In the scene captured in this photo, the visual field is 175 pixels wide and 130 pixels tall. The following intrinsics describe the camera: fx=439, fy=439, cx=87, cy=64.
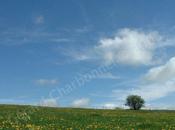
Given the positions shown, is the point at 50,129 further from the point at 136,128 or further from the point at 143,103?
the point at 143,103

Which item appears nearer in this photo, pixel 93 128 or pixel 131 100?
pixel 93 128

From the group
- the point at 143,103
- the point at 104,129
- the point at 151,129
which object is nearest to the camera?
the point at 104,129

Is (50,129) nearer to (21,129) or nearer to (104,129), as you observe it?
(21,129)

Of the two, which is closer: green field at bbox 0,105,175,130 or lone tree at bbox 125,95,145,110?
green field at bbox 0,105,175,130

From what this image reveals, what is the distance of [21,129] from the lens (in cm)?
2372

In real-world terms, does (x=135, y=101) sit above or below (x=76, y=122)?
above

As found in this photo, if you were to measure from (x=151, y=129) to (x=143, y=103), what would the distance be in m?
104

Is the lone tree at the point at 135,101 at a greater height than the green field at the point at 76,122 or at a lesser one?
greater

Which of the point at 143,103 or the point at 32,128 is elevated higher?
the point at 143,103

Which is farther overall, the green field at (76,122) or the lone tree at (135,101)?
the lone tree at (135,101)

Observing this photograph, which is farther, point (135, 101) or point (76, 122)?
point (135, 101)

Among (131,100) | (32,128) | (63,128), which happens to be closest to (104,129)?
(63,128)

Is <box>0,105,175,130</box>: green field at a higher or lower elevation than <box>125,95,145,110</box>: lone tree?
lower

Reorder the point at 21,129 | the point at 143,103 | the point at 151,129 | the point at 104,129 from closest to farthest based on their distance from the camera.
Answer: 1. the point at 21,129
2. the point at 104,129
3. the point at 151,129
4. the point at 143,103
